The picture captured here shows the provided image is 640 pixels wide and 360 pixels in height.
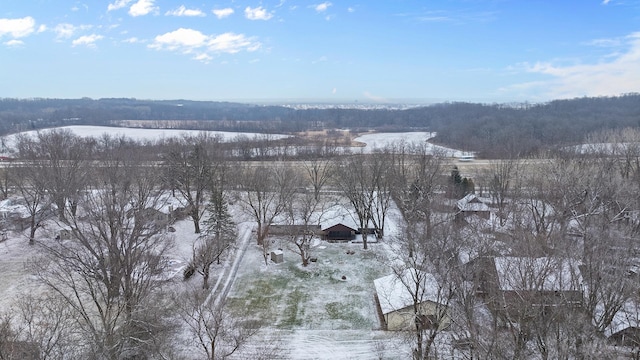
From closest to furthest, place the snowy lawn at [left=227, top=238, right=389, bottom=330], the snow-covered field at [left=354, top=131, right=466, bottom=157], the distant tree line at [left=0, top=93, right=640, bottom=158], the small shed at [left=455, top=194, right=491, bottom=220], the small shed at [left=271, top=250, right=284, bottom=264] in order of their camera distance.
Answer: the snowy lawn at [left=227, top=238, right=389, bottom=330], the small shed at [left=271, top=250, right=284, bottom=264], the small shed at [left=455, top=194, right=491, bottom=220], the snow-covered field at [left=354, top=131, right=466, bottom=157], the distant tree line at [left=0, top=93, right=640, bottom=158]

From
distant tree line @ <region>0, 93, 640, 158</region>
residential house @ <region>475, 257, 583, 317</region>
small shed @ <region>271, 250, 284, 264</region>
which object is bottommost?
small shed @ <region>271, 250, 284, 264</region>

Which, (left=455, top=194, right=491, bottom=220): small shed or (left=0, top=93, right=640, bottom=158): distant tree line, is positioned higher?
(left=0, top=93, right=640, bottom=158): distant tree line

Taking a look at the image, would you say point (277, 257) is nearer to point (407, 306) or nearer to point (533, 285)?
point (407, 306)

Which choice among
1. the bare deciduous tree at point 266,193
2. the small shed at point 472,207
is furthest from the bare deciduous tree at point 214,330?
the small shed at point 472,207

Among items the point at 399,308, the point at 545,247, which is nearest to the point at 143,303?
the point at 399,308

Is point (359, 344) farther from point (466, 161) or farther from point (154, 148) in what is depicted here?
point (154, 148)

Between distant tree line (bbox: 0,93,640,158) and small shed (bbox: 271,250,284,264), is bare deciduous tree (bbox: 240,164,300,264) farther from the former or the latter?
distant tree line (bbox: 0,93,640,158)

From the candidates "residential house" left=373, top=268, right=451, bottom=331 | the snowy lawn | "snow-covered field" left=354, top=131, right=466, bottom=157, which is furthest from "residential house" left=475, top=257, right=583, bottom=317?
"snow-covered field" left=354, top=131, right=466, bottom=157
